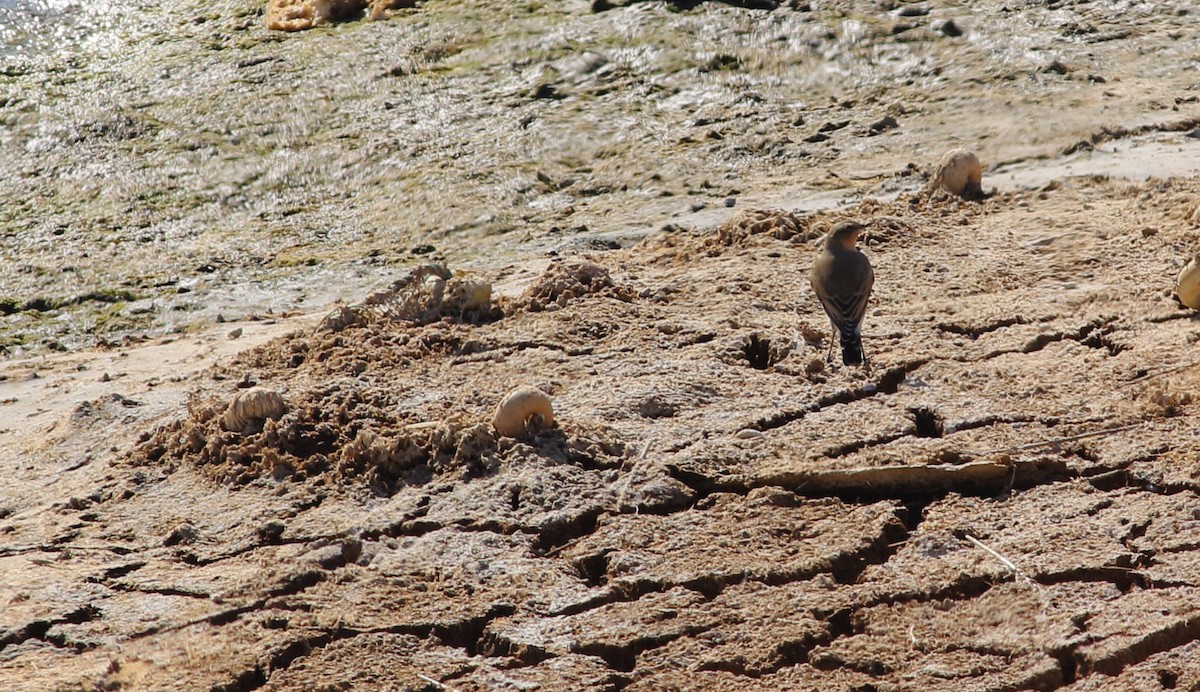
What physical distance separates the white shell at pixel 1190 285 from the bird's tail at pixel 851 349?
1.21 metres

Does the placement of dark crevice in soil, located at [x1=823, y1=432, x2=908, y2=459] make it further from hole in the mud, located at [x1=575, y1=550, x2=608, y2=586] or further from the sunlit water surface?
the sunlit water surface

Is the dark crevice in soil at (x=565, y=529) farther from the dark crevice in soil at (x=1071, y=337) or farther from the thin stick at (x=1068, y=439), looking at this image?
the dark crevice in soil at (x=1071, y=337)

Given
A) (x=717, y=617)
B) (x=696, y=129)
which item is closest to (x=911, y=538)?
(x=717, y=617)

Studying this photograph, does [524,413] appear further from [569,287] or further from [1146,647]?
[1146,647]

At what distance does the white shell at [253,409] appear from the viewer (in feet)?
17.0

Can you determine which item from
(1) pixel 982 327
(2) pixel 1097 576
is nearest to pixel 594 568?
(2) pixel 1097 576

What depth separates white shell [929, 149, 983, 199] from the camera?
270 inches

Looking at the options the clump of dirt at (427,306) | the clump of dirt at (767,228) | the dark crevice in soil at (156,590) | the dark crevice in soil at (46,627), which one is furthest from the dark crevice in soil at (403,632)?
the clump of dirt at (767,228)

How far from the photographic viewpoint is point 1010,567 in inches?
159

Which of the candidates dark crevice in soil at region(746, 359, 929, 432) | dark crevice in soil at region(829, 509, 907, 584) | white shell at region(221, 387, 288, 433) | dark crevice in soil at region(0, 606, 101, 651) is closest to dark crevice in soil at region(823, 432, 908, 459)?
dark crevice in soil at region(746, 359, 929, 432)

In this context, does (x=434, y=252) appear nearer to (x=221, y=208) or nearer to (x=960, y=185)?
(x=221, y=208)

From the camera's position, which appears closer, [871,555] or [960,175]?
[871,555]

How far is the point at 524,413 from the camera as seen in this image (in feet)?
15.9

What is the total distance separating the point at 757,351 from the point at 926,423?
91cm
